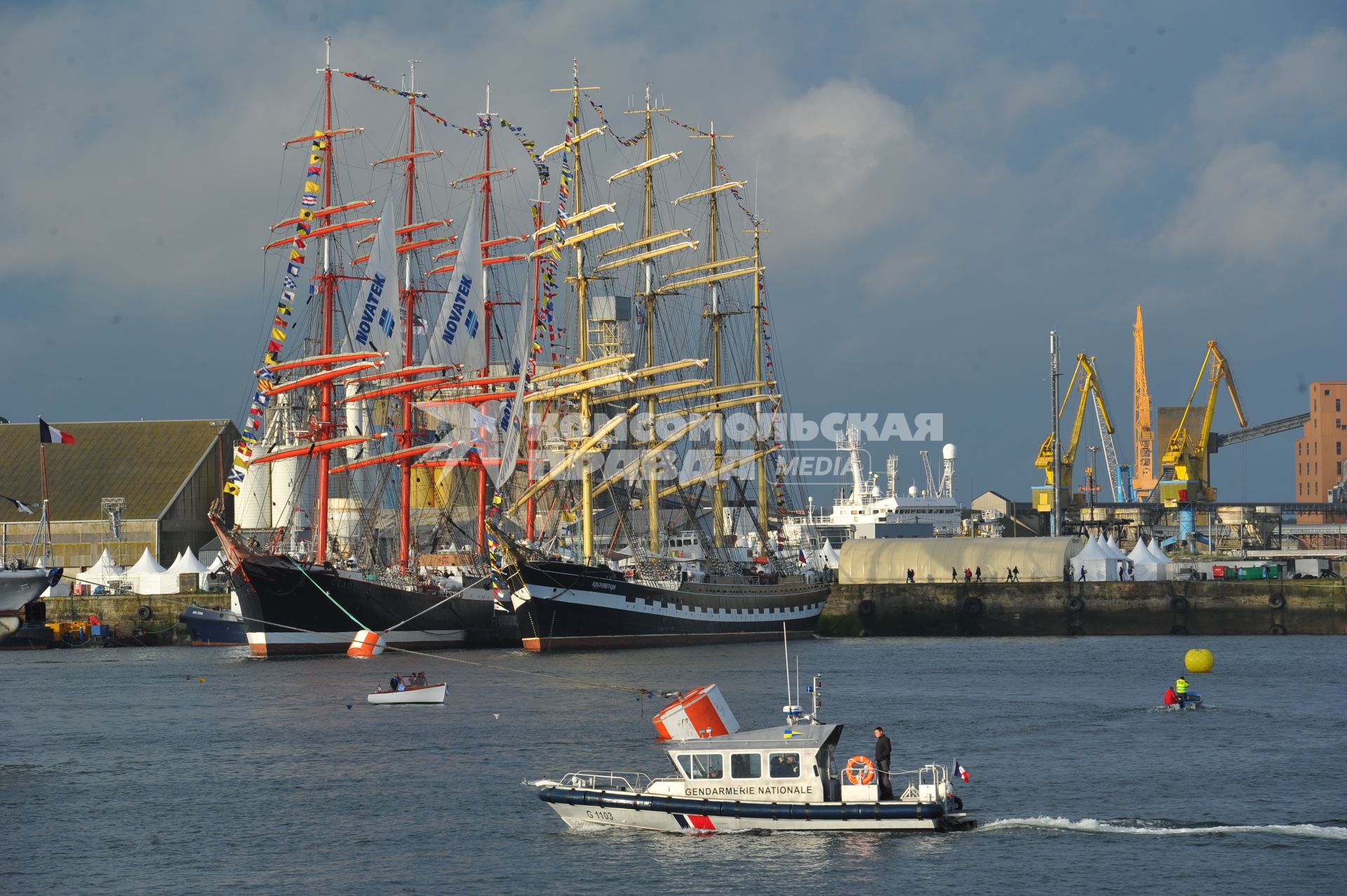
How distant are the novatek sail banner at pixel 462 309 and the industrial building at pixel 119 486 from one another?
1253 inches

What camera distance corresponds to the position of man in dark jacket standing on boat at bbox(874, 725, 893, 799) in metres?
34.5

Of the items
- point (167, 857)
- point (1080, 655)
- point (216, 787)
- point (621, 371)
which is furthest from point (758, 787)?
point (621, 371)

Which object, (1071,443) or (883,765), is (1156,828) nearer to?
(883,765)

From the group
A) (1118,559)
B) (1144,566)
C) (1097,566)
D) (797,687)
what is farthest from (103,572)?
(797,687)

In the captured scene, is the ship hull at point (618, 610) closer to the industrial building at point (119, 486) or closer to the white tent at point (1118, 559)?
the white tent at point (1118, 559)

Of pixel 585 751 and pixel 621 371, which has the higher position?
pixel 621 371

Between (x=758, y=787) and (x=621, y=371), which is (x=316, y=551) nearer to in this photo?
(x=621, y=371)

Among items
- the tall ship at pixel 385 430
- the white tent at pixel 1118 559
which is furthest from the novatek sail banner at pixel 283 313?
the white tent at pixel 1118 559

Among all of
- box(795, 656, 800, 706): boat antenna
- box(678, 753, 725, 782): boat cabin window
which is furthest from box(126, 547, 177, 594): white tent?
box(678, 753, 725, 782): boat cabin window

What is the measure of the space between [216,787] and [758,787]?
17.0m

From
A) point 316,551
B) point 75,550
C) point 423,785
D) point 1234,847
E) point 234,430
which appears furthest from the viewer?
point 234,430

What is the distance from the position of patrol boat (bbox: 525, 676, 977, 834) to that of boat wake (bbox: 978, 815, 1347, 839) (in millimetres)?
1316

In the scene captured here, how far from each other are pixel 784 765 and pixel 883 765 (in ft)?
7.47

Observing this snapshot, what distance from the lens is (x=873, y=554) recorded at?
106938 millimetres
